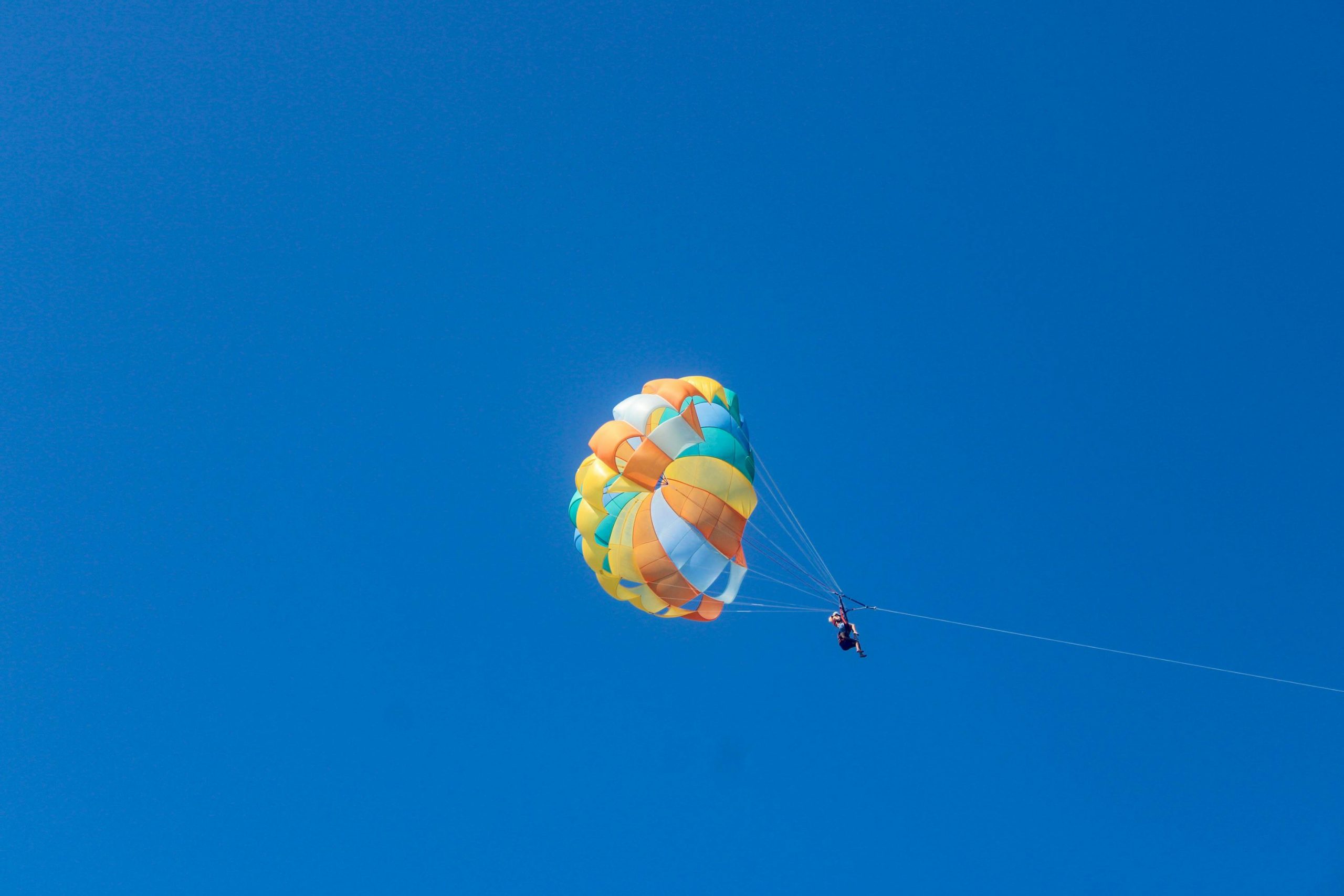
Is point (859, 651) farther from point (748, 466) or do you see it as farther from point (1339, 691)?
point (1339, 691)

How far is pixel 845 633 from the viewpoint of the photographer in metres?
16.9

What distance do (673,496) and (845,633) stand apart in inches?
195

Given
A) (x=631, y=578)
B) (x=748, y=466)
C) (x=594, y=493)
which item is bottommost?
(x=631, y=578)

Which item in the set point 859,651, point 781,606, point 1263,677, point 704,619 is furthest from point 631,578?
point 1263,677

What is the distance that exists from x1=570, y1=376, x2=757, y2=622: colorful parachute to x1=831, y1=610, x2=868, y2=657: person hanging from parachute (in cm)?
237

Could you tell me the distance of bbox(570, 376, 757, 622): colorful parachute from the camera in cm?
1512

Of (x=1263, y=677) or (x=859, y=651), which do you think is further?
(x=859, y=651)

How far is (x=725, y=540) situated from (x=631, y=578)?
201 cm

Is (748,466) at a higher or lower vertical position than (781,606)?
higher

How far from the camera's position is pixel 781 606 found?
15523mm

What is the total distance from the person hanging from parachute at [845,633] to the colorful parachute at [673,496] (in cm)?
237

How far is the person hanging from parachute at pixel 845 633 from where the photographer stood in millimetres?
16766

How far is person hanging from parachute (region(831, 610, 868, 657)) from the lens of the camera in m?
16.8

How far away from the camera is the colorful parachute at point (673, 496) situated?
595 inches
